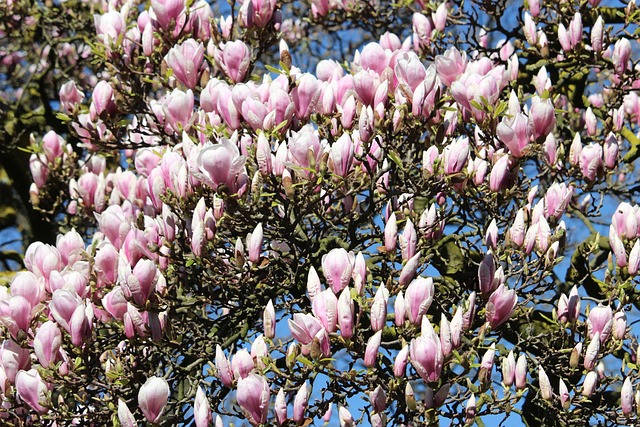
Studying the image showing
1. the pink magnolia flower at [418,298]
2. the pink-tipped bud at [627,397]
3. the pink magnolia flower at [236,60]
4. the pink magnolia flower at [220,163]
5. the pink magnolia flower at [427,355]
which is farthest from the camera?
the pink magnolia flower at [236,60]

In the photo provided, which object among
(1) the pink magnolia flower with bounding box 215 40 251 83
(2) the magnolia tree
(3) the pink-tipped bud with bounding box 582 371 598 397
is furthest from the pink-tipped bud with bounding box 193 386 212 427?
(1) the pink magnolia flower with bounding box 215 40 251 83

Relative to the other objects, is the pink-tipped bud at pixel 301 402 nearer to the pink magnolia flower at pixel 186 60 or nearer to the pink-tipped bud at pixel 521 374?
the pink-tipped bud at pixel 521 374

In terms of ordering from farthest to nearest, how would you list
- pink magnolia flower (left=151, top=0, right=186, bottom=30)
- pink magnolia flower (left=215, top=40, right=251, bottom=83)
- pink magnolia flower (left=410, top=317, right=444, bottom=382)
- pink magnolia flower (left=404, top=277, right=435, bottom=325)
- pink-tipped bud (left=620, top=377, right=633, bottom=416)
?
1. pink magnolia flower (left=151, top=0, right=186, bottom=30)
2. pink magnolia flower (left=215, top=40, right=251, bottom=83)
3. pink-tipped bud (left=620, top=377, right=633, bottom=416)
4. pink magnolia flower (left=404, top=277, right=435, bottom=325)
5. pink magnolia flower (left=410, top=317, right=444, bottom=382)

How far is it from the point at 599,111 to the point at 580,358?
177cm

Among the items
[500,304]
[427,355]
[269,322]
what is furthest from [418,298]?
[269,322]

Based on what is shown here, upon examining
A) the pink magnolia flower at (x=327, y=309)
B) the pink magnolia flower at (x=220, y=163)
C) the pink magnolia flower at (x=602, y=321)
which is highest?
the pink magnolia flower at (x=220, y=163)

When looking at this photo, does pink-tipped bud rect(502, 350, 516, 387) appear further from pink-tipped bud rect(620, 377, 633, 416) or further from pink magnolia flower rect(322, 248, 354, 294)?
pink magnolia flower rect(322, 248, 354, 294)

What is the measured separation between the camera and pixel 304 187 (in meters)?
3.01

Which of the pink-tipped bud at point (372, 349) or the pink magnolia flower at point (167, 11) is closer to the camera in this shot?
the pink-tipped bud at point (372, 349)

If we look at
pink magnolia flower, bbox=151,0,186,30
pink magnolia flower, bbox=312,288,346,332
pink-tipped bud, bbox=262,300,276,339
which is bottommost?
pink magnolia flower, bbox=312,288,346,332

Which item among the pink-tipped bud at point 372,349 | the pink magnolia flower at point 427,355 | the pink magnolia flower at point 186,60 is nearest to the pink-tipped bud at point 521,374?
the pink magnolia flower at point 427,355

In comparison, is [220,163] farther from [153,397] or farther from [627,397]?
[627,397]

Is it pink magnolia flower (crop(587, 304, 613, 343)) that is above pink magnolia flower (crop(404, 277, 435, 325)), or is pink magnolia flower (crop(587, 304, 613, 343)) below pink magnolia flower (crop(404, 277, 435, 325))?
above

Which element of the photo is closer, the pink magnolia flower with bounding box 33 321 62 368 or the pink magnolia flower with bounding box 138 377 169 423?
the pink magnolia flower with bounding box 138 377 169 423
